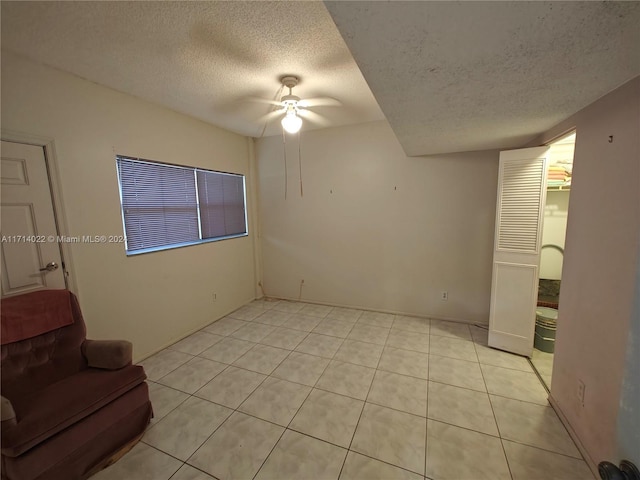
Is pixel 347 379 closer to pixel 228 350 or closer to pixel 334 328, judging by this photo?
pixel 334 328

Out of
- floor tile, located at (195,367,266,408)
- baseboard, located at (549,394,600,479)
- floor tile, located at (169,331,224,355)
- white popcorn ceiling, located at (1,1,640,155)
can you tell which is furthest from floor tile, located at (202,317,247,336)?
baseboard, located at (549,394,600,479)

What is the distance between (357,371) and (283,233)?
7.56ft

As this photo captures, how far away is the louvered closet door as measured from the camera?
229 centimetres

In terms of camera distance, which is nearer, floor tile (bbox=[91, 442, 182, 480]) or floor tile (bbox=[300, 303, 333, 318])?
floor tile (bbox=[91, 442, 182, 480])

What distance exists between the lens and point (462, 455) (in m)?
1.51

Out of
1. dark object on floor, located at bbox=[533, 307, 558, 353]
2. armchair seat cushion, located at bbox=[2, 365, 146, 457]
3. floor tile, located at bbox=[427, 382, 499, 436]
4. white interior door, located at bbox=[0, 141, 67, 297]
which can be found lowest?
floor tile, located at bbox=[427, 382, 499, 436]

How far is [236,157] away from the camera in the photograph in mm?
3717

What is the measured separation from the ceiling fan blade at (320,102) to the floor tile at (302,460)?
2.76 meters

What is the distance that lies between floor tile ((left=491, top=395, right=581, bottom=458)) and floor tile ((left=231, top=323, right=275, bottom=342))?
7.31 ft

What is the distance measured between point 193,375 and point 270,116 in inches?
108

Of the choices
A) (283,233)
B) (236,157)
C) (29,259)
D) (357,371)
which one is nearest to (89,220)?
(29,259)

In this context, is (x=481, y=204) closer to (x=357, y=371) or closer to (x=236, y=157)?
(x=357, y=371)

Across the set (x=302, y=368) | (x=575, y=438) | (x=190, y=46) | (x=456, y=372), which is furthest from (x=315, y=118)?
(x=575, y=438)

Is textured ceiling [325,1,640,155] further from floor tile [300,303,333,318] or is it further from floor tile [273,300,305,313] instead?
floor tile [273,300,305,313]
